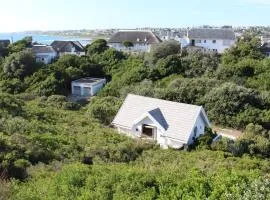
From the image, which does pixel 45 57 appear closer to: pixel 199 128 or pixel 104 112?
pixel 104 112

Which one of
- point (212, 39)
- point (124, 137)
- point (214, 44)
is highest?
point (212, 39)

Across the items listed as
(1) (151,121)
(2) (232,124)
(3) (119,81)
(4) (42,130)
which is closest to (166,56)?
(3) (119,81)

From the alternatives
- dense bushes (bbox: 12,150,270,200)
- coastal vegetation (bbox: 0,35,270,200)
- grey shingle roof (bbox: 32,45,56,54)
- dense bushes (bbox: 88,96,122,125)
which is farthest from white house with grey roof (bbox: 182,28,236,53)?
dense bushes (bbox: 12,150,270,200)

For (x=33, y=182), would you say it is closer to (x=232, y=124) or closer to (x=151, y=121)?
(x=151, y=121)

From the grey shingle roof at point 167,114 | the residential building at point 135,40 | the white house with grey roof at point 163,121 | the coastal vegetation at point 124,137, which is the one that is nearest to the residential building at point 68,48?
the coastal vegetation at point 124,137

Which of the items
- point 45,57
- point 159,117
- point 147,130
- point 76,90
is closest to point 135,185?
point 159,117

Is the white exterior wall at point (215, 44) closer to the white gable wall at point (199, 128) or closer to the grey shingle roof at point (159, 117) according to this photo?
the white gable wall at point (199, 128)

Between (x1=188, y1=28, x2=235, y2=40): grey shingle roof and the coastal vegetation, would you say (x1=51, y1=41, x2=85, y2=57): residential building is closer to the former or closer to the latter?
the coastal vegetation
